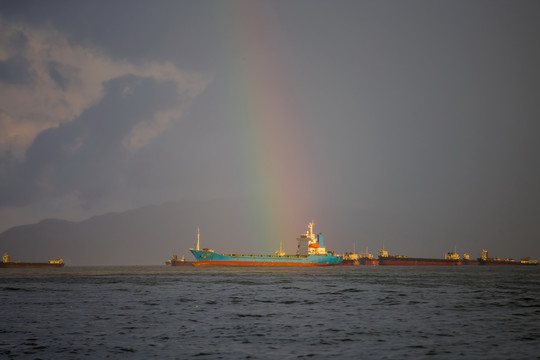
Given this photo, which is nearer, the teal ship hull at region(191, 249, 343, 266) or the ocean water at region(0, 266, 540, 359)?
the ocean water at region(0, 266, 540, 359)

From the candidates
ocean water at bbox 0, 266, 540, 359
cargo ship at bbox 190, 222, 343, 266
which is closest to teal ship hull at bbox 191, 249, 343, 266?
cargo ship at bbox 190, 222, 343, 266

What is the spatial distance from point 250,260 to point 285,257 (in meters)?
12.7

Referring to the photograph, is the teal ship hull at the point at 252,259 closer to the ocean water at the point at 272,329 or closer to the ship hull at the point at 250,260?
the ship hull at the point at 250,260

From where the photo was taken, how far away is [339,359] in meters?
17.0

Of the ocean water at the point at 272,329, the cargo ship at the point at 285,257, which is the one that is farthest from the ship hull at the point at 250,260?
the ocean water at the point at 272,329

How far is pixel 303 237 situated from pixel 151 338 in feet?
509

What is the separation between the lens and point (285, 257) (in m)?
162

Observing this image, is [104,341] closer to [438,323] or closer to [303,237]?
[438,323]

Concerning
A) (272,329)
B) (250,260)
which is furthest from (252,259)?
(272,329)

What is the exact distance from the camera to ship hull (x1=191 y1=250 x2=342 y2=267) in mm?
155250

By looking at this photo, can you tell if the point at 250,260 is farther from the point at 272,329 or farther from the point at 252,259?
the point at 272,329

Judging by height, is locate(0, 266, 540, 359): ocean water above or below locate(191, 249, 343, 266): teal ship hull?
above

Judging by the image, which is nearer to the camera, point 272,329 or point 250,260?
point 272,329

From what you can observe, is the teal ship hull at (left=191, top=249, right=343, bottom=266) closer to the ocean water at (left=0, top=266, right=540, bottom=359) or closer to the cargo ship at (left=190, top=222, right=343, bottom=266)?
the cargo ship at (left=190, top=222, right=343, bottom=266)
